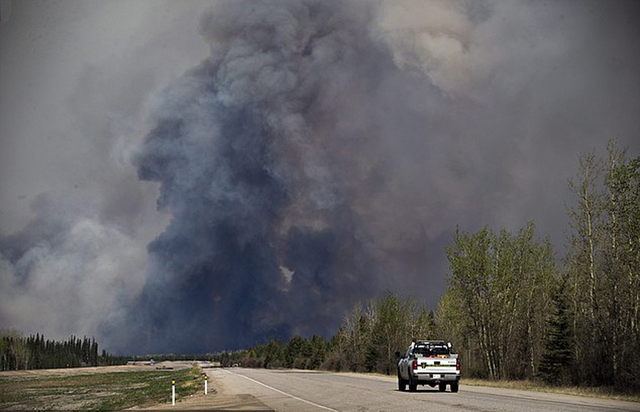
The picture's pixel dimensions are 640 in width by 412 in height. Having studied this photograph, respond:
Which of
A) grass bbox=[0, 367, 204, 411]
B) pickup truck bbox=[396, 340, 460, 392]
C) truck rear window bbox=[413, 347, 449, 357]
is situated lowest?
grass bbox=[0, 367, 204, 411]

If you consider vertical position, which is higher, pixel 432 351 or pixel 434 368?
pixel 432 351

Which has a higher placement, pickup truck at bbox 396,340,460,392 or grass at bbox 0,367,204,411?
pickup truck at bbox 396,340,460,392

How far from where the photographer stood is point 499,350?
54906mm

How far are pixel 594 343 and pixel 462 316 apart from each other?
2078 centimetres

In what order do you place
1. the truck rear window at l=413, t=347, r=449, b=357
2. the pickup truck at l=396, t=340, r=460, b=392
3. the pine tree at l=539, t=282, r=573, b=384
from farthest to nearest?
the pine tree at l=539, t=282, r=573, b=384, the truck rear window at l=413, t=347, r=449, b=357, the pickup truck at l=396, t=340, r=460, b=392

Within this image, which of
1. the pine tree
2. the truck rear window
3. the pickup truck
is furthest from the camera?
the pine tree

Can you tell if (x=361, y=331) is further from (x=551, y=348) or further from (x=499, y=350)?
(x=551, y=348)

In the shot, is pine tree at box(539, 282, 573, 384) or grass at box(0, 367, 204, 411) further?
grass at box(0, 367, 204, 411)

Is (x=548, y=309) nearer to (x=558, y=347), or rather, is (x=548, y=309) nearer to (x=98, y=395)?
(x=558, y=347)

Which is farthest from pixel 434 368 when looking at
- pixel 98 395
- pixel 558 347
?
pixel 98 395

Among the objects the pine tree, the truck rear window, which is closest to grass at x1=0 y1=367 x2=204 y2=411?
the truck rear window

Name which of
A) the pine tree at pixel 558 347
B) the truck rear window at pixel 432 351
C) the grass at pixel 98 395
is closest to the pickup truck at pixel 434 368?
the truck rear window at pixel 432 351

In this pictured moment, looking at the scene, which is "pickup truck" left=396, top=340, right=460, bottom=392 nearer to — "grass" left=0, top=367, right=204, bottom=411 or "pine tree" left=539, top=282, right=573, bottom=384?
"pine tree" left=539, top=282, right=573, bottom=384

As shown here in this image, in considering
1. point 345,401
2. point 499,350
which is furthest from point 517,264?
point 345,401
